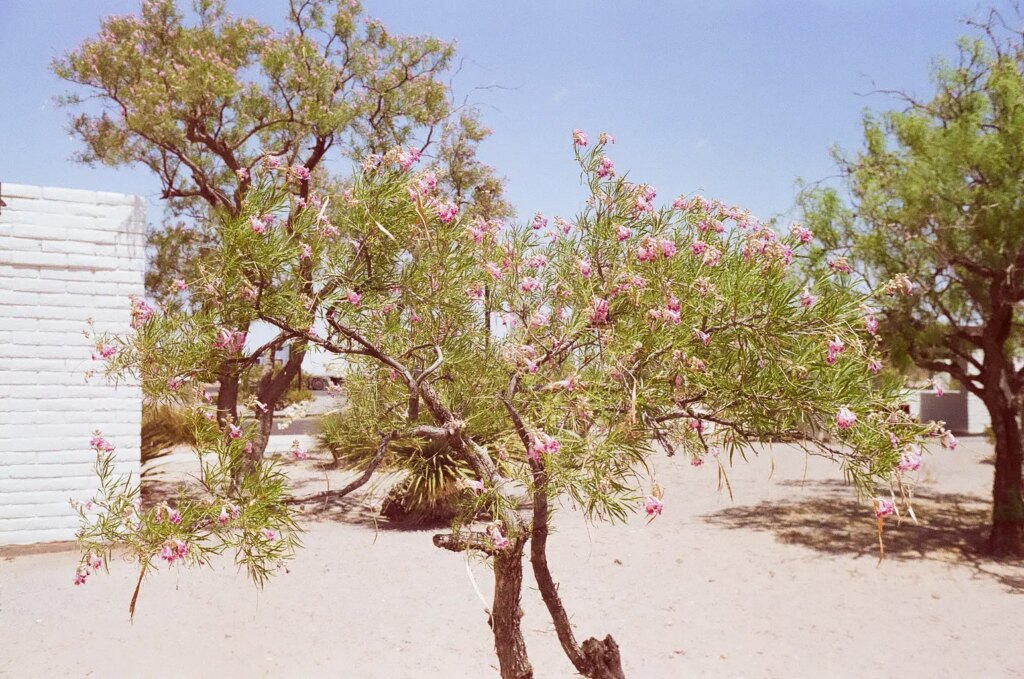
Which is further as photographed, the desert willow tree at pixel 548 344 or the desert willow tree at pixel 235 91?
the desert willow tree at pixel 235 91

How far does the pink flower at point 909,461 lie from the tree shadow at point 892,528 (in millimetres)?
6039

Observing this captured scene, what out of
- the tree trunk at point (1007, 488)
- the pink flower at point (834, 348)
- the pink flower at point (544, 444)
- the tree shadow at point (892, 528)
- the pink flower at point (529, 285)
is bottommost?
the tree shadow at point (892, 528)

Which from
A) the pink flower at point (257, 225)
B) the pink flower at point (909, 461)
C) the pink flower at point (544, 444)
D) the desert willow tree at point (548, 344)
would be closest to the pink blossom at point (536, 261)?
the desert willow tree at point (548, 344)

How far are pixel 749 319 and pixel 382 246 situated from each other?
4.11ft

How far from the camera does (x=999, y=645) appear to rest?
5.35 metres

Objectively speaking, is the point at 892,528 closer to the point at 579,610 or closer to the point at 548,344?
the point at 579,610

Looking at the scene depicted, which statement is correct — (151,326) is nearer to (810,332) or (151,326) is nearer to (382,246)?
(382,246)

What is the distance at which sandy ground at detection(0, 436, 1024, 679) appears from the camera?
15.6ft

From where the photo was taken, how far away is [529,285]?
2807 millimetres

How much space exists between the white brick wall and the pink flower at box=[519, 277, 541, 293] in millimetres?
5272

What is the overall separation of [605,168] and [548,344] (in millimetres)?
671

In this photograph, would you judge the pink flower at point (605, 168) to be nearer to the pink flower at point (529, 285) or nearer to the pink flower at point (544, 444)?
the pink flower at point (529, 285)

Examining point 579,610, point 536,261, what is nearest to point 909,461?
point 536,261

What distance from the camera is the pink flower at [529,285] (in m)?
2.81
